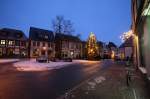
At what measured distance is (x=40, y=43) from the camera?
64750mm

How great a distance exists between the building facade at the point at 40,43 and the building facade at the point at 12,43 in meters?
1.86

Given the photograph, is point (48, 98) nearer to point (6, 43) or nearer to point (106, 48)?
point (6, 43)

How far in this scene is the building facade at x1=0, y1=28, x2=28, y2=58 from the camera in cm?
5770

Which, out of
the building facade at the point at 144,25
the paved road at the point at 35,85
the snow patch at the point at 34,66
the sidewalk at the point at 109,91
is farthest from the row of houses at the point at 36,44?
the sidewalk at the point at 109,91

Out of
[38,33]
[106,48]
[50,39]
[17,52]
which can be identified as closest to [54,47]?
[50,39]

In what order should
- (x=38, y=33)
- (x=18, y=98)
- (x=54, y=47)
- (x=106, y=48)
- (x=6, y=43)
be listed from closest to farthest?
(x=18, y=98), (x=6, y=43), (x=38, y=33), (x=54, y=47), (x=106, y=48)

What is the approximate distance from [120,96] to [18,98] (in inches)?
161

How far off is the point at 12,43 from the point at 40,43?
29.3 ft

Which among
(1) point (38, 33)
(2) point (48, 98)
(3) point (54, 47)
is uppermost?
(1) point (38, 33)

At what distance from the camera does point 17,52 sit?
199ft

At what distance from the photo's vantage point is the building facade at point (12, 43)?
5770 centimetres

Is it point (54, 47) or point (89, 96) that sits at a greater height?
point (54, 47)

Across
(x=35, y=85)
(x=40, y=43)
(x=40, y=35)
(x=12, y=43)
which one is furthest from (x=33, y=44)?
(x=35, y=85)

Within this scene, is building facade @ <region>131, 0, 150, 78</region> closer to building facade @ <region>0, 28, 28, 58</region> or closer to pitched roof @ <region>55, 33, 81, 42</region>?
building facade @ <region>0, 28, 28, 58</region>
